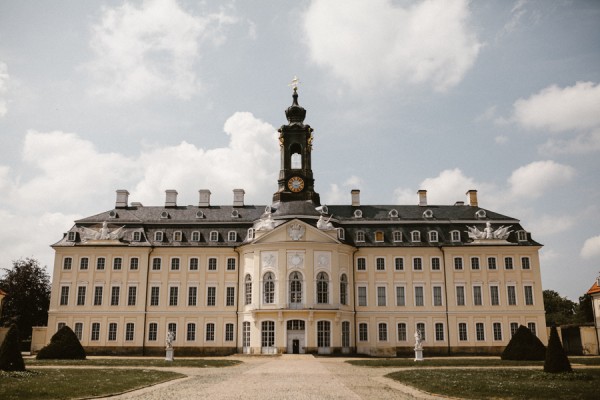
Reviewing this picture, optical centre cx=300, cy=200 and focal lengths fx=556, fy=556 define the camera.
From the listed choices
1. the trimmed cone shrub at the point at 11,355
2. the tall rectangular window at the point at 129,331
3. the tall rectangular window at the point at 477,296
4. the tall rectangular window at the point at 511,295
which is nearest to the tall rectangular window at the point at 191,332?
the tall rectangular window at the point at 129,331

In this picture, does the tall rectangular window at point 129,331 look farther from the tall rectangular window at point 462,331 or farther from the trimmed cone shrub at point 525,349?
the trimmed cone shrub at point 525,349

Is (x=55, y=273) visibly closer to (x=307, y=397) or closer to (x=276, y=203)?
(x=276, y=203)

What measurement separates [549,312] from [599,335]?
1695 inches

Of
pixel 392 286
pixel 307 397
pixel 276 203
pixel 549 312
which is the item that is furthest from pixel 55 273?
pixel 549 312


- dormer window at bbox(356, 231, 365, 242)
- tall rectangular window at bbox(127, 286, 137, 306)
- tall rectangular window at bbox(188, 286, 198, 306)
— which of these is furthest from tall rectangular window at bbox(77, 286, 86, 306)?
dormer window at bbox(356, 231, 365, 242)

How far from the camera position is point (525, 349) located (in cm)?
3431

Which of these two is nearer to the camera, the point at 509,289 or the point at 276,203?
the point at 509,289

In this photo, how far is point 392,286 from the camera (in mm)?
48375

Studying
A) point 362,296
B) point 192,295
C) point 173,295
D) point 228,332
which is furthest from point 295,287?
point 173,295

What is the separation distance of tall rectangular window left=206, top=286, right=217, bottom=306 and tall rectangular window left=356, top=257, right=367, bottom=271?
12623mm

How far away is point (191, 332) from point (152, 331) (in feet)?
10.9

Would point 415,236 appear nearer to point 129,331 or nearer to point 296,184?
point 296,184

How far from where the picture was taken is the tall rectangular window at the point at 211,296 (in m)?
48.0

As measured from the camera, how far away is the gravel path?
17.1 m
